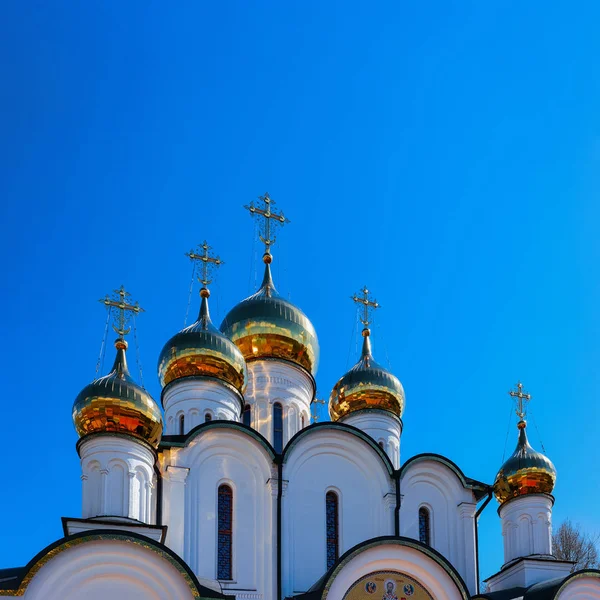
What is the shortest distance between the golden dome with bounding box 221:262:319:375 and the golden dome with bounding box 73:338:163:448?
3.24m

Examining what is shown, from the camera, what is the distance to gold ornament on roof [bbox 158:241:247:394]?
17609 mm

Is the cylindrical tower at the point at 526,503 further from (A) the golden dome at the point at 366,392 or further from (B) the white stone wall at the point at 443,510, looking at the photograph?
(A) the golden dome at the point at 366,392

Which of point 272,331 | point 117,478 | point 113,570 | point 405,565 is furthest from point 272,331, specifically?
point 113,570

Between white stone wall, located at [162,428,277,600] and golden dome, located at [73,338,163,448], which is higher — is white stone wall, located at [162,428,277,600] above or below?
below

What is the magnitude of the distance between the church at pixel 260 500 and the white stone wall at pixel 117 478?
2 cm

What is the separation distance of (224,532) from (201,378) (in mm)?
2894

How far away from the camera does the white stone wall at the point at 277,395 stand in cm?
1844

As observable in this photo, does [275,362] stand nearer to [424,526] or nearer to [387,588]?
[424,526]

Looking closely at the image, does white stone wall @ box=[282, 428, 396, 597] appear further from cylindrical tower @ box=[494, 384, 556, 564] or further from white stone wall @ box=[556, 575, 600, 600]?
white stone wall @ box=[556, 575, 600, 600]

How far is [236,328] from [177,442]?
145 inches

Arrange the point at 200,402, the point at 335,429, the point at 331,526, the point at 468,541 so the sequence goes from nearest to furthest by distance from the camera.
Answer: the point at 331,526 → the point at 335,429 → the point at 468,541 → the point at 200,402

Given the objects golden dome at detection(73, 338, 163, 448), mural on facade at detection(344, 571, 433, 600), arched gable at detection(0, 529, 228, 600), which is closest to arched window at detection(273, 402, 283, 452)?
golden dome at detection(73, 338, 163, 448)

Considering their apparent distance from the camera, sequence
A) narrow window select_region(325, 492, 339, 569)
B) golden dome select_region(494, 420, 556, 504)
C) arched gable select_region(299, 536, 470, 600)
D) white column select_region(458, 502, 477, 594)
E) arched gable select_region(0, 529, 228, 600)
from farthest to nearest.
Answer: golden dome select_region(494, 420, 556, 504) < white column select_region(458, 502, 477, 594) < narrow window select_region(325, 492, 339, 569) < arched gable select_region(299, 536, 470, 600) < arched gable select_region(0, 529, 228, 600)

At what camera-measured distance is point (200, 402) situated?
57.8 feet
